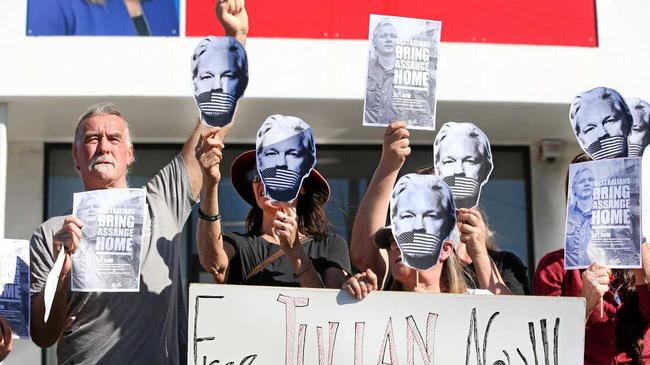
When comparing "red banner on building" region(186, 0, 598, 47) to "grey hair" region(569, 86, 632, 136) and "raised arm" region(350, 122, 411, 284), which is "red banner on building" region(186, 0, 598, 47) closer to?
"grey hair" region(569, 86, 632, 136)

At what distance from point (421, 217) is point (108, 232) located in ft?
3.42

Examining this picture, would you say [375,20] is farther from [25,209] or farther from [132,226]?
[25,209]

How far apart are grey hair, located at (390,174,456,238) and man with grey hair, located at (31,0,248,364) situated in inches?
26.1

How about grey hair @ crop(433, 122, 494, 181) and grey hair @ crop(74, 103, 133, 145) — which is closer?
grey hair @ crop(74, 103, 133, 145)

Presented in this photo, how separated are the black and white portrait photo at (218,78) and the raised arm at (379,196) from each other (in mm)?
551

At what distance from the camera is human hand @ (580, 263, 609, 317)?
3963mm

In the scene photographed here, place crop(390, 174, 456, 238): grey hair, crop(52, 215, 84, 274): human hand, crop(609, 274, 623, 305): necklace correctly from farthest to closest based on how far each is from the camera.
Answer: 1. crop(609, 274, 623, 305): necklace
2. crop(390, 174, 456, 238): grey hair
3. crop(52, 215, 84, 274): human hand

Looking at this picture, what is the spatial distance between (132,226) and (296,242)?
0.55m

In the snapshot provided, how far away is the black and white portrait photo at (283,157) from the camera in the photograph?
409cm

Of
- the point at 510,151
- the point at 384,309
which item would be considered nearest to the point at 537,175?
the point at 510,151

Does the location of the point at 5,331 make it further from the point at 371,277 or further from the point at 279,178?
the point at 371,277

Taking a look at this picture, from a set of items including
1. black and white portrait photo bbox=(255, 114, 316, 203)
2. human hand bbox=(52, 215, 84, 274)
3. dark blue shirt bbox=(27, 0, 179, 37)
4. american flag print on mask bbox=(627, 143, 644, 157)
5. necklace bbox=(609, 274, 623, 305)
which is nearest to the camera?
human hand bbox=(52, 215, 84, 274)

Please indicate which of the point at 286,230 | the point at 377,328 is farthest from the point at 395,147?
the point at 377,328

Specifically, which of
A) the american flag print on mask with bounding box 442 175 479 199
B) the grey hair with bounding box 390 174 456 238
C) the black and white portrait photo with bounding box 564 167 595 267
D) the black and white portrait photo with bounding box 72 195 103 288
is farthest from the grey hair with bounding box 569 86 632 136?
the black and white portrait photo with bounding box 72 195 103 288
